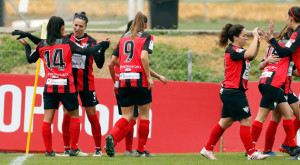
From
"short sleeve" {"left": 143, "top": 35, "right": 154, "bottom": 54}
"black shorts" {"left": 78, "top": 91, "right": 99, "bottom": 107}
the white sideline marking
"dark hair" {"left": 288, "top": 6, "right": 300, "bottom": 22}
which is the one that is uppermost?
"dark hair" {"left": 288, "top": 6, "right": 300, "bottom": 22}

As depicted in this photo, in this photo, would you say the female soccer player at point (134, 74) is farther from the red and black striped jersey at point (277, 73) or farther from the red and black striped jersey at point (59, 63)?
the red and black striped jersey at point (277, 73)

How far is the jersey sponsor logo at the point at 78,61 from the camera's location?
10.0 metres

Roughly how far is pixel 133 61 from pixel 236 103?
150 centimetres

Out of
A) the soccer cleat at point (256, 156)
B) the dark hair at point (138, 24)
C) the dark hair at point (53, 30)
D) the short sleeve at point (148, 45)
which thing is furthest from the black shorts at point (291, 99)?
the dark hair at point (53, 30)

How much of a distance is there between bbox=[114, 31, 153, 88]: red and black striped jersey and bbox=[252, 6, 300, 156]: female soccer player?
5.30 ft

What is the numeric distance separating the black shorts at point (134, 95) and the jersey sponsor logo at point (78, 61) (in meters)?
0.86

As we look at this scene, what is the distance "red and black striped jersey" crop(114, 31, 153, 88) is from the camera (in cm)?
942

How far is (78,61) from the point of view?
1005 centimetres

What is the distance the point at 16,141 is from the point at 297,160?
16.2ft

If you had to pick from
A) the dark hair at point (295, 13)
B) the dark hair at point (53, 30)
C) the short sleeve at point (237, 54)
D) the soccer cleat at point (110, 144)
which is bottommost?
the soccer cleat at point (110, 144)

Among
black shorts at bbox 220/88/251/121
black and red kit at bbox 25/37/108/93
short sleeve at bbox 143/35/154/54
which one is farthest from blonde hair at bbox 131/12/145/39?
black shorts at bbox 220/88/251/121

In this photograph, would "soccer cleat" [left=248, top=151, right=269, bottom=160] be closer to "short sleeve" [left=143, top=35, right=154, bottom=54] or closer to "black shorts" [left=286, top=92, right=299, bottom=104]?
"black shorts" [left=286, top=92, right=299, bottom=104]

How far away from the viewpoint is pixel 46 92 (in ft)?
31.2

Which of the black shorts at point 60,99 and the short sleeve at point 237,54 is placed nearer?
the short sleeve at point 237,54
